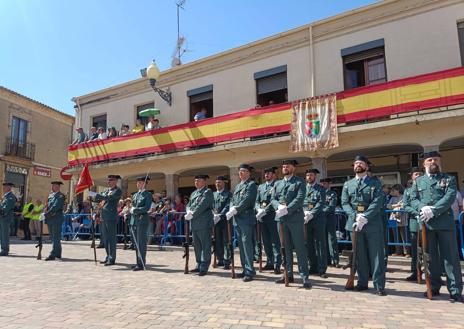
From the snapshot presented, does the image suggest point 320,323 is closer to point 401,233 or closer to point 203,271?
point 203,271

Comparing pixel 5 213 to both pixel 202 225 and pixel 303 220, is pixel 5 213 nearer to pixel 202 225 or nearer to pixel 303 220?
pixel 202 225

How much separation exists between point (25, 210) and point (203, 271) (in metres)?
10.9

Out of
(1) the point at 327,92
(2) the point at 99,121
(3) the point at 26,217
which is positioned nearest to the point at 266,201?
(1) the point at 327,92

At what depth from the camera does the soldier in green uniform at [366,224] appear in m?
5.47

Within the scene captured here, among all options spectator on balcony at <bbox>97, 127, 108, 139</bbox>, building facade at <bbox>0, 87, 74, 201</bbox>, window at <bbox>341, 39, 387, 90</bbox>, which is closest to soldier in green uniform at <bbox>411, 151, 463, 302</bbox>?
window at <bbox>341, 39, 387, 90</bbox>

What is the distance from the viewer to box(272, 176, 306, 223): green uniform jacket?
616 cm

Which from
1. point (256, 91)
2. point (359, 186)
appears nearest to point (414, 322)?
point (359, 186)

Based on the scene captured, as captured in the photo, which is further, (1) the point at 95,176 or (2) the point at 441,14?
(1) the point at 95,176

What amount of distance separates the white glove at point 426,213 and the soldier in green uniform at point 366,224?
550 mm

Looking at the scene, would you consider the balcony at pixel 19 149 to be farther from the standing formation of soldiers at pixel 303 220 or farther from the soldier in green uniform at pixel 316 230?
the soldier in green uniform at pixel 316 230

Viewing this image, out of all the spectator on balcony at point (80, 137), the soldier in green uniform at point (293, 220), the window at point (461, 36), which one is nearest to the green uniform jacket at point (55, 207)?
the soldier in green uniform at point (293, 220)

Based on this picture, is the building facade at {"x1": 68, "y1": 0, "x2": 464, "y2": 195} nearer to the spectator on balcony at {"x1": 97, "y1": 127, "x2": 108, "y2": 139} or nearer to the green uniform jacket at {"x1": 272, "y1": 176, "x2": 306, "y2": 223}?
the spectator on balcony at {"x1": 97, "y1": 127, "x2": 108, "y2": 139}

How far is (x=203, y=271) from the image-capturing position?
7.06 metres

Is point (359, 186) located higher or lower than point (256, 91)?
lower
